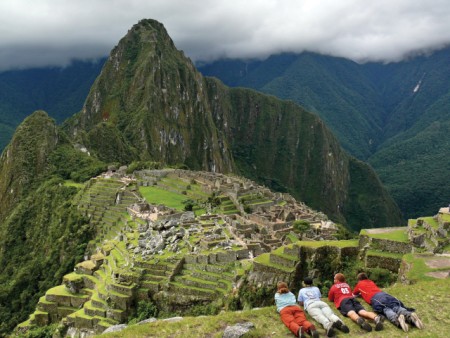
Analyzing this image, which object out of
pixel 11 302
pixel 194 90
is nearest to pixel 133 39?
pixel 194 90

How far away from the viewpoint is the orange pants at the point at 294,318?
464 inches

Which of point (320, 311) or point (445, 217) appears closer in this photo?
point (320, 311)

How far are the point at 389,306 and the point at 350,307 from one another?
1.07 m

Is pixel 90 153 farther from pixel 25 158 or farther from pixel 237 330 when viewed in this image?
pixel 237 330

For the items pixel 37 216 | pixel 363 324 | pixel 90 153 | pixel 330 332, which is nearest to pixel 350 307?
pixel 363 324

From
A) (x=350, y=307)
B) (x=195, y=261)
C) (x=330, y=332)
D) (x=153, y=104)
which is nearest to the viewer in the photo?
(x=330, y=332)

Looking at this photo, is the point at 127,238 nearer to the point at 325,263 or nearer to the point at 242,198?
the point at 325,263

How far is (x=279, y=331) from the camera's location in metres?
12.3

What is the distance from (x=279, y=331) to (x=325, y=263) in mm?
10314

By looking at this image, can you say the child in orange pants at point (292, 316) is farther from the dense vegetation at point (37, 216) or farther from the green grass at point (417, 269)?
the dense vegetation at point (37, 216)

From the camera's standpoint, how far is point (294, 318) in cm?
1240

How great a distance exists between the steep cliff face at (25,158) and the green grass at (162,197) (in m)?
42.6

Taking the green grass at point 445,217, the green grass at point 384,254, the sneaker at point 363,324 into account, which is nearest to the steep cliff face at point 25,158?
the green grass at point 384,254

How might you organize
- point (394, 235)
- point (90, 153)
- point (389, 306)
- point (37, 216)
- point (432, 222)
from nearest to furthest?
point (389, 306), point (394, 235), point (432, 222), point (37, 216), point (90, 153)
